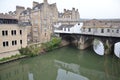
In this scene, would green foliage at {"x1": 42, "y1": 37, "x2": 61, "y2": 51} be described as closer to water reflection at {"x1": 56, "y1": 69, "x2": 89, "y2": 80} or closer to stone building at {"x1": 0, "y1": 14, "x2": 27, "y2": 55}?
stone building at {"x1": 0, "y1": 14, "x2": 27, "y2": 55}

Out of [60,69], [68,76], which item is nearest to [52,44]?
[60,69]

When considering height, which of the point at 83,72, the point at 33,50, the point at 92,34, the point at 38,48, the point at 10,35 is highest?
the point at 10,35

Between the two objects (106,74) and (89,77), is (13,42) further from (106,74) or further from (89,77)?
(106,74)

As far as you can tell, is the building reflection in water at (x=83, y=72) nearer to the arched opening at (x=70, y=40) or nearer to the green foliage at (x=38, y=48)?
the green foliage at (x=38, y=48)

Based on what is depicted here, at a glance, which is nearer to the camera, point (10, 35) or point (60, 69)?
point (60, 69)

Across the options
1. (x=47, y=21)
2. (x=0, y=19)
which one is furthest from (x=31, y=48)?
(x=47, y=21)

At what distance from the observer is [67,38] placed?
114ft

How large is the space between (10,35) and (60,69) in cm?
1069

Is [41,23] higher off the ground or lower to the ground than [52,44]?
higher

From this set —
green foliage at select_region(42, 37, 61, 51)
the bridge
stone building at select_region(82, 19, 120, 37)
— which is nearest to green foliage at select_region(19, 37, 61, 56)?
green foliage at select_region(42, 37, 61, 51)

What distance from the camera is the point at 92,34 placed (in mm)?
27266

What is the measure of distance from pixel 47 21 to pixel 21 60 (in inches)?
563

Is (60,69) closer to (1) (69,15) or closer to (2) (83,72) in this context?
(2) (83,72)

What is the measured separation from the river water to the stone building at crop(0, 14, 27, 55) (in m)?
2.95
